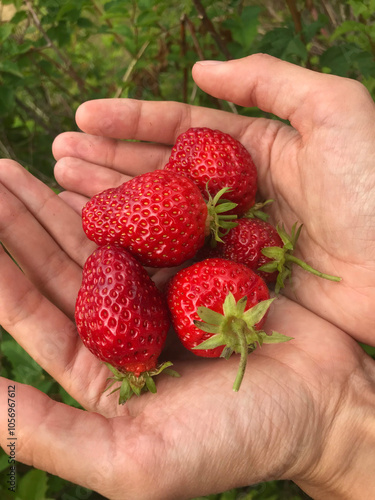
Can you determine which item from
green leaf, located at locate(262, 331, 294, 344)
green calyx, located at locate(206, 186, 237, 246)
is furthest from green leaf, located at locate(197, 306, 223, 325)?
green calyx, located at locate(206, 186, 237, 246)

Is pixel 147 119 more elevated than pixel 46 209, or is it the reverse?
pixel 147 119

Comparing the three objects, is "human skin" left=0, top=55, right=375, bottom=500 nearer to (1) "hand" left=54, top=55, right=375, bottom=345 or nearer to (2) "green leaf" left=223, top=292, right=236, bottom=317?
(1) "hand" left=54, top=55, right=375, bottom=345

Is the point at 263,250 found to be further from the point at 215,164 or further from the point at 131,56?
the point at 131,56

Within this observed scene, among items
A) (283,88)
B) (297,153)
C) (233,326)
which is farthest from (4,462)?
(283,88)

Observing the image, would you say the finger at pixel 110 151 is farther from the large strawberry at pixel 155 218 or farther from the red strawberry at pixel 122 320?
the red strawberry at pixel 122 320

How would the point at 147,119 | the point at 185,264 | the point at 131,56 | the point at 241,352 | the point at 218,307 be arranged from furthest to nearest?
the point at 131,56, the point at 147,119, the point at 185,264, the point at 218,307, the point at 241,352
